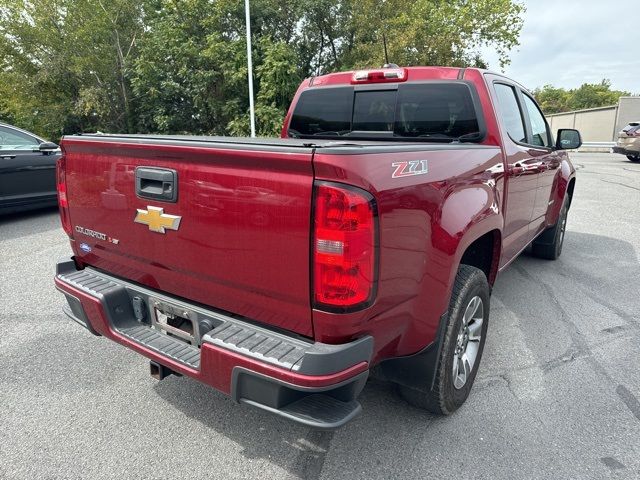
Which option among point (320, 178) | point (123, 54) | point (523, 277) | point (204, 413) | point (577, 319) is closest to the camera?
point (320, 178)

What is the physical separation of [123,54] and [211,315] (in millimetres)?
22253

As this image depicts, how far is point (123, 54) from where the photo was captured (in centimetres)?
2072

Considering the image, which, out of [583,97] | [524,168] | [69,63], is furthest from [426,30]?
[583,97]

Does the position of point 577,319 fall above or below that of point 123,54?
below

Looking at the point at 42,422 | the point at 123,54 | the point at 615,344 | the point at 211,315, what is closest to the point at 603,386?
the point at 615,344

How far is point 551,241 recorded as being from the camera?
545cm

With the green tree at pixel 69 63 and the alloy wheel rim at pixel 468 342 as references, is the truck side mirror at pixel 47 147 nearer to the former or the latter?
the alloy wheel rim at pixel 468 342

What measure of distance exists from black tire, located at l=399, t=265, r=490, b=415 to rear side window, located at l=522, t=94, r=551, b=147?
1991 millimetres

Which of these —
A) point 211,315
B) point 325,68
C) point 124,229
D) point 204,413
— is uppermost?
point 325,68

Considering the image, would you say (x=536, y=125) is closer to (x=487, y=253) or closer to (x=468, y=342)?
(x=487, y=253)

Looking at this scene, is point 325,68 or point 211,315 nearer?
point 211,315

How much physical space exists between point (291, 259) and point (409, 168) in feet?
2.09

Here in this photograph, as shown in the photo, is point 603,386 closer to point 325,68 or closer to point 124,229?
point 124,229

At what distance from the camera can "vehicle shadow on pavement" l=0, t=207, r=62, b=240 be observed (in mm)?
6617
